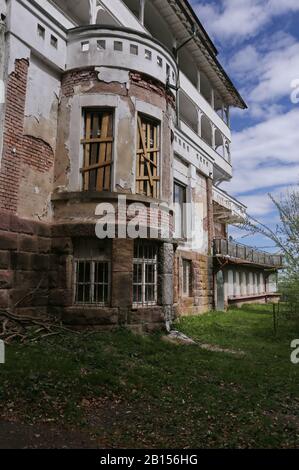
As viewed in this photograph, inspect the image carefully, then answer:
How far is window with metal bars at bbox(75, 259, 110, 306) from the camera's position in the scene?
10625 mm

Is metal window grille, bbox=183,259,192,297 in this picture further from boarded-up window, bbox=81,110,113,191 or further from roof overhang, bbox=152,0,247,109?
roof overhang, bbox=152,0,247,109

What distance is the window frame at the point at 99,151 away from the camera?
36.3ft

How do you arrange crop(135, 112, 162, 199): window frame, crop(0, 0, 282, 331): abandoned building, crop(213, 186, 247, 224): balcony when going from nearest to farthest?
crop(0, 0, 282, 331): abandoned building
crop(135, 112, 162, 199): window frame
crop(213, 186, 247, 224): balcony

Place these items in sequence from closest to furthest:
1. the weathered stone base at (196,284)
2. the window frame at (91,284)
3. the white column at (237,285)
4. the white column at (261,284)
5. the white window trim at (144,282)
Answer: the window frame at (91,284), the white window trim at (144,282), the weathered stone base at (196,284), the white column at (237,285), the white column at (261,284)

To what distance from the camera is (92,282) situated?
1063 centimetres

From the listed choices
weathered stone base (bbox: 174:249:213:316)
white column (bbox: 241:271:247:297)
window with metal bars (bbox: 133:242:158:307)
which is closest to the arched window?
weathered stone base (bbox: 174:249:213:316)

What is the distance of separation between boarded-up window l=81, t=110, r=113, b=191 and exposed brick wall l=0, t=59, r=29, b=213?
1.92m

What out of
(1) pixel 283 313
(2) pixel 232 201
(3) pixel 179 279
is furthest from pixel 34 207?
(2) pixel 232 201

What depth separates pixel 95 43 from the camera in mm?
11453

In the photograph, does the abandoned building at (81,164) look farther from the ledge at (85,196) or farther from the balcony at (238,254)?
the balcony at (238,254)

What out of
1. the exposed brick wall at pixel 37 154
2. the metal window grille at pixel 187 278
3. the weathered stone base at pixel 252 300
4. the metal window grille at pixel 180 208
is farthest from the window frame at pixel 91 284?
the weathered stone base at pixel 252 300

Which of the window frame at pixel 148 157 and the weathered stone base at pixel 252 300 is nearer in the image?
the window frame at pixel 148 157

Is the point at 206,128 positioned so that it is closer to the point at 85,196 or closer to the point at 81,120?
the point at 81,120

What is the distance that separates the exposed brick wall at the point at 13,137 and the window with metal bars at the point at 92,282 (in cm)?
243
